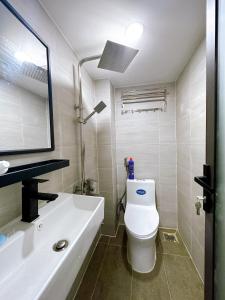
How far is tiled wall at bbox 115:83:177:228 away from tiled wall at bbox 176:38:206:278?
0.12 meters

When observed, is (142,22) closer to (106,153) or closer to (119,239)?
(106,153)

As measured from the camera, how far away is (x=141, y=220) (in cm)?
152

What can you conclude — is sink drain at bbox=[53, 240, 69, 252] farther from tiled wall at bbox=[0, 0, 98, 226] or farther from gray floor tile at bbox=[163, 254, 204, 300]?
gray floor tile at bbox=[163, 254, 204, 300]

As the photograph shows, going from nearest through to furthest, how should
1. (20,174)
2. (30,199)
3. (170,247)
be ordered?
(20,174)
(30,199)
(170,247)

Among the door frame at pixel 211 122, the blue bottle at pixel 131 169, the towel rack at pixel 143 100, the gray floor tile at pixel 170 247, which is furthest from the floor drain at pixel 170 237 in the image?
the towel rack at pixel 143 100

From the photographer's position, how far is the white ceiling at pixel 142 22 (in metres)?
0.89

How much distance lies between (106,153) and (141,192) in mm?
680

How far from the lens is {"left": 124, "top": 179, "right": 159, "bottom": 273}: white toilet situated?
1.33m

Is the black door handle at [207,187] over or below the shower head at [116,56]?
below

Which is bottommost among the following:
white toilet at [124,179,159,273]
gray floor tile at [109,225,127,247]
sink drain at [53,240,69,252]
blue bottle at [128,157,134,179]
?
gray floor tile at [109,225,127,247]

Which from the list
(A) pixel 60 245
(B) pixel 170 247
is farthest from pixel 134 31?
(B) pixel 170 247

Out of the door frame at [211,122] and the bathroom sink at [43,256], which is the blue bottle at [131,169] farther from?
the door frame at [211,122]

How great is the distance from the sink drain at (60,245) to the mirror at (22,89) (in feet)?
1.69

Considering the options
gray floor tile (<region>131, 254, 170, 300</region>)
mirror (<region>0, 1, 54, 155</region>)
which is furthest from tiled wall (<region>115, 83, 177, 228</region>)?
mirror (<region>0, 1, 54, 155</region>)
